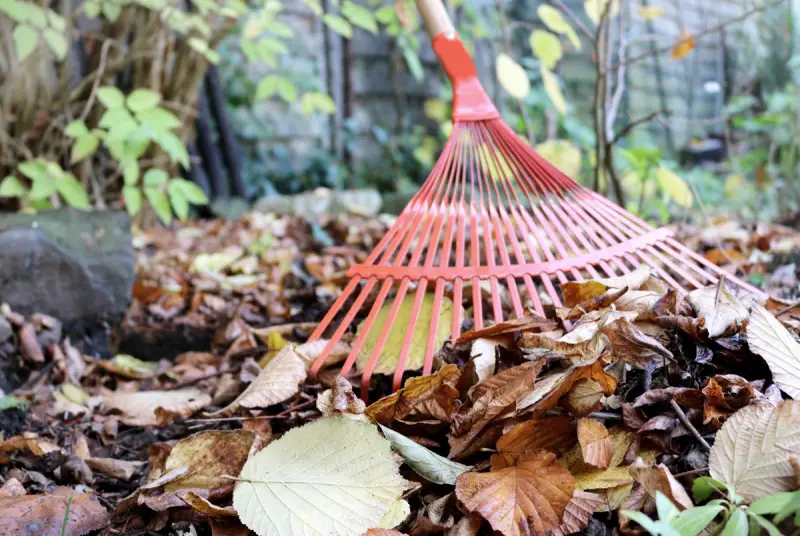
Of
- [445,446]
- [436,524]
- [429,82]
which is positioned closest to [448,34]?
[445,446]

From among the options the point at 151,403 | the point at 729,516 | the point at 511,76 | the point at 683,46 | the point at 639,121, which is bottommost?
the point at 151,403

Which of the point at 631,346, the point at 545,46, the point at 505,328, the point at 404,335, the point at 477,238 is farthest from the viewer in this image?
the point at 545,46

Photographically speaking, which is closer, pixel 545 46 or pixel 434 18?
pixel 434 18

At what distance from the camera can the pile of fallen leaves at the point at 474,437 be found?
0.76 meters

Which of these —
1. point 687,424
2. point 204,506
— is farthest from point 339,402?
point 687,424

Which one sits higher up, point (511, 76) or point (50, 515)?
point (511, 76)

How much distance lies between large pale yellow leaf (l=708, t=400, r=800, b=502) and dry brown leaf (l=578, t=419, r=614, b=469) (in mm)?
113

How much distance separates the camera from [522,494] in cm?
76

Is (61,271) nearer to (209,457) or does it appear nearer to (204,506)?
(209,457)

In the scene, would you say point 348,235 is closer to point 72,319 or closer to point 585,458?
point 72,319

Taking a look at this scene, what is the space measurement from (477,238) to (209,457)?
620mm

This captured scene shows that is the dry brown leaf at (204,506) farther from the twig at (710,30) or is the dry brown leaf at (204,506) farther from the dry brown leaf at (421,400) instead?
the twig at (710,30)

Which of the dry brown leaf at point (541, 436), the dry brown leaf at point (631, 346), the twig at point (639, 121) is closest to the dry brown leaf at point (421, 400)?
the dry brown leaf at point (541, 436)

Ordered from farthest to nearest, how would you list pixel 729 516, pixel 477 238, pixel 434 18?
pixel 434 18 < pixel 477 238 < pixel 729 516
